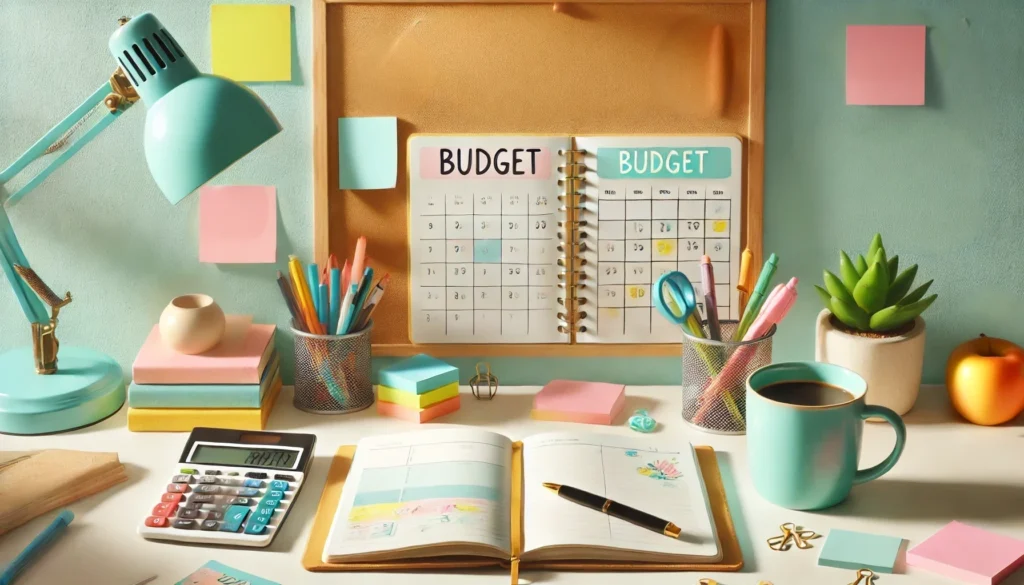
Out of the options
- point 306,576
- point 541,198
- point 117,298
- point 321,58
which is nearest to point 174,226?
point 117,298

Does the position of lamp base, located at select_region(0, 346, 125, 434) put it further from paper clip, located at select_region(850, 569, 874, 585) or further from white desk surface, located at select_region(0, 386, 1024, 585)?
paper clip, located at select_region(850, 569, 874, 585)

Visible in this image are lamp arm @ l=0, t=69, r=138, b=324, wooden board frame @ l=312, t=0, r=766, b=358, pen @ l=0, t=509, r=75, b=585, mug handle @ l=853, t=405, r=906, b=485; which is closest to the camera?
pen @ l=0, t=509, r=75, b=585

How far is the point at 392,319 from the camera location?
1.29m

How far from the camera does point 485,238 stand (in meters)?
1.26

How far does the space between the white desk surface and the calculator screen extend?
3cm

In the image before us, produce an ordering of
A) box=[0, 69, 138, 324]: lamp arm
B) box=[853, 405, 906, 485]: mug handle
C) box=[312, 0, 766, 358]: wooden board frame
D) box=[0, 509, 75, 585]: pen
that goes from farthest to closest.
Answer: box=[312, 0, 766, 358]: wooden board frame < box=[0, 69, 138, 324]: lamp arm < box=[853, 405, 906, 485]: mug handle < box=[0, 509, 75, 585]: pen

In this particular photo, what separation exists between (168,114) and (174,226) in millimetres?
329

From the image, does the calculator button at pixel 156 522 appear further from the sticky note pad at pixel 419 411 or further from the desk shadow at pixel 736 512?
the desk shadow at pixel 736 512

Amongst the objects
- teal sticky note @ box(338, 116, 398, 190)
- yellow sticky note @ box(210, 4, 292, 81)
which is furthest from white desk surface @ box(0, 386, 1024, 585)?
yellow sticky note @ box(210, 4, 292, 81)

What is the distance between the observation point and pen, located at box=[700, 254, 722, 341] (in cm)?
116

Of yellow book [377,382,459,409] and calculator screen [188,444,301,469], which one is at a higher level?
yellow book [377,382,459,409]

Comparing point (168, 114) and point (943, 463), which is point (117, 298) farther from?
point (943, 463)

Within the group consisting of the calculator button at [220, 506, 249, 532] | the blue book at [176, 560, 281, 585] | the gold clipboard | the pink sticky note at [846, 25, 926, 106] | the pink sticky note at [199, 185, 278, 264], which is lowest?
the blue book at [176, 560, 281, 585]

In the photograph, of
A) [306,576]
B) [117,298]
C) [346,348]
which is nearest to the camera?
[306,576]
